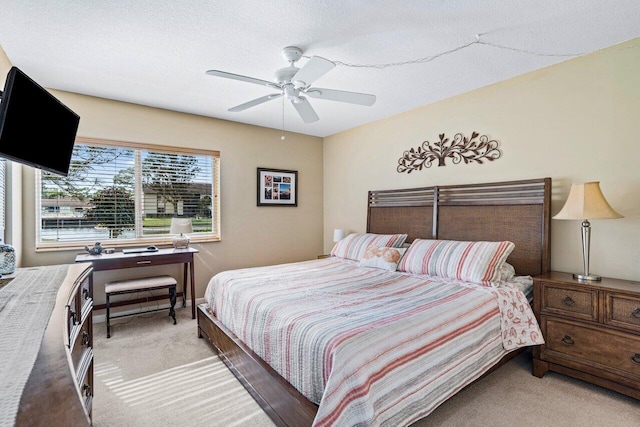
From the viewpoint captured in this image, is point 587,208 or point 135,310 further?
point 135,310

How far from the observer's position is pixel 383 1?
1994 millimetres

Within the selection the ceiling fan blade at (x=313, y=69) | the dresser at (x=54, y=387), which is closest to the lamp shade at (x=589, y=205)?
the ceiling fan blade at (x=313, y=69)

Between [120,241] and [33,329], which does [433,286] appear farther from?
[120,241]

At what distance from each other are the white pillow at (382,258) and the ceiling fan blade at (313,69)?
1.93 meters

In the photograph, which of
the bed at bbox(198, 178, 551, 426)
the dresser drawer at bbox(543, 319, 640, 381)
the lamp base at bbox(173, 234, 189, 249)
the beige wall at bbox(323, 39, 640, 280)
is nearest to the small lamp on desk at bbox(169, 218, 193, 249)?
the lamp base at bbox(173, 234, 189, 249)

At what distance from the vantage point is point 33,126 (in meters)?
1.76

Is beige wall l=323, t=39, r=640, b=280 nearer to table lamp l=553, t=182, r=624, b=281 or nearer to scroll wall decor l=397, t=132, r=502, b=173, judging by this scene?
scroll wall decor l=397, t=132, r=502, b=173

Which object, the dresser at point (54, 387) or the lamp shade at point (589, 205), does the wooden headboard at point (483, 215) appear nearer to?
the lamp shade at point (589, 205)

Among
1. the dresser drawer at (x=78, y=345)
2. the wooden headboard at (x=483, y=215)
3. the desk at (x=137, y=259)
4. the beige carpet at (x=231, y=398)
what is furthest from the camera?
the desk at (x=137, y=259)

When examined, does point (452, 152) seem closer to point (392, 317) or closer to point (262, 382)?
point (392, 317)

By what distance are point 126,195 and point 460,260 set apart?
387 cm

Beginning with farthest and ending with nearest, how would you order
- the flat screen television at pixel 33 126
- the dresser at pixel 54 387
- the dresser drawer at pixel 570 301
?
1. the dresser drawer at pixel 570 301
2. the flat screen television at pixel 33 126
3. the dresser at pixel 54 387

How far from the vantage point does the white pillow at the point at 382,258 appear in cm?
335

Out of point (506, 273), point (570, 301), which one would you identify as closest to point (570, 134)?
point (506, 273)
